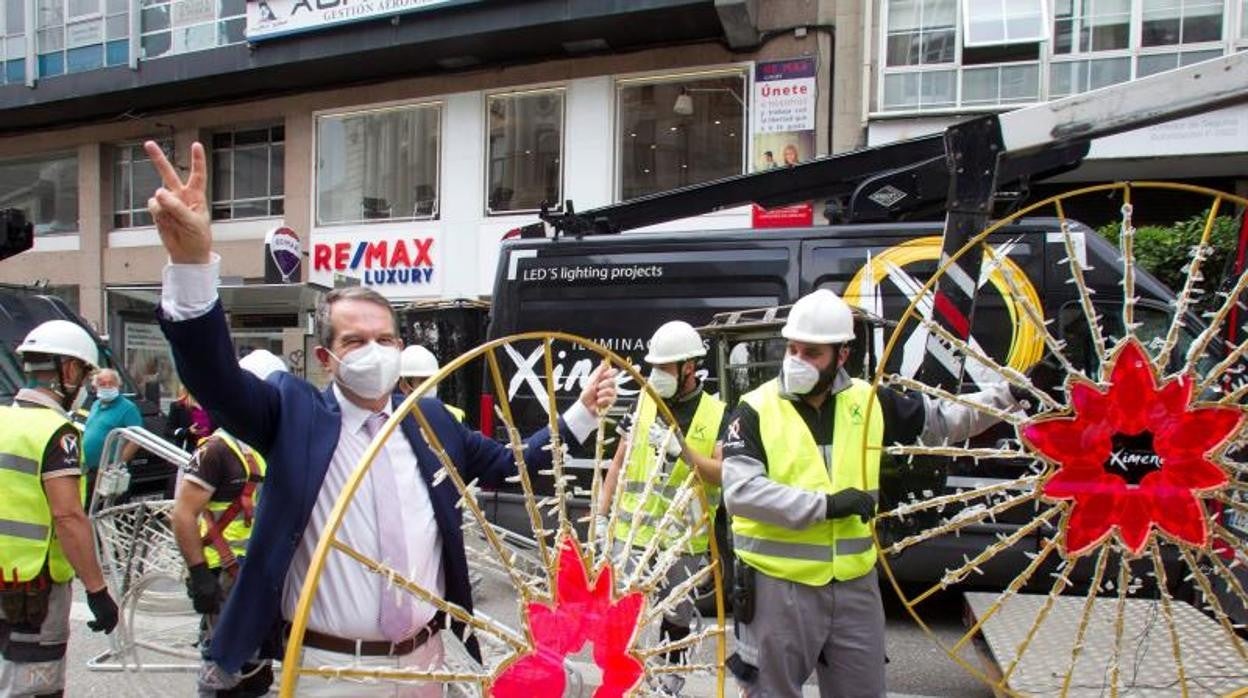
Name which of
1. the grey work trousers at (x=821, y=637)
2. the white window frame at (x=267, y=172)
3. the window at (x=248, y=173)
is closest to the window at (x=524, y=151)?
the white window frame at (x=267, y=172)

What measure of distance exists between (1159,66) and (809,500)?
11765 millimetres

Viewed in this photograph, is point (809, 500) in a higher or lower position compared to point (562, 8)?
lower

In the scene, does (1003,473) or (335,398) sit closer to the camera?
(335,398)

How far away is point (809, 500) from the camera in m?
3.13

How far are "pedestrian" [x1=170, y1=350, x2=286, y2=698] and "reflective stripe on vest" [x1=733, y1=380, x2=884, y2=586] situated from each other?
188cm

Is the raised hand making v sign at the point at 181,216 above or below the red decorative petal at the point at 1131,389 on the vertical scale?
above

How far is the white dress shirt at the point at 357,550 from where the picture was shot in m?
2.16

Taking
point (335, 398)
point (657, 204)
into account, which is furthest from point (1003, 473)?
point (335, 398)

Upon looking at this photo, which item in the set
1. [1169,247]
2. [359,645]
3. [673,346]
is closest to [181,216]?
[359,645]

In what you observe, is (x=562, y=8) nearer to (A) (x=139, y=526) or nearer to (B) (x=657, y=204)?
(B) (x=657, y=204)

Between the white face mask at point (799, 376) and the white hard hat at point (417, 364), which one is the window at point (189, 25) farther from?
the white face mask at point (799, 376)

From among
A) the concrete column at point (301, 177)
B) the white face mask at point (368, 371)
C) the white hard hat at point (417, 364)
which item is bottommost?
the white hard hat at point (417, 364)

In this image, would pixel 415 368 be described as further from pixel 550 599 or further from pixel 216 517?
pixel 550 599

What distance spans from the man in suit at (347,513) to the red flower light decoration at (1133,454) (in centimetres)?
174
